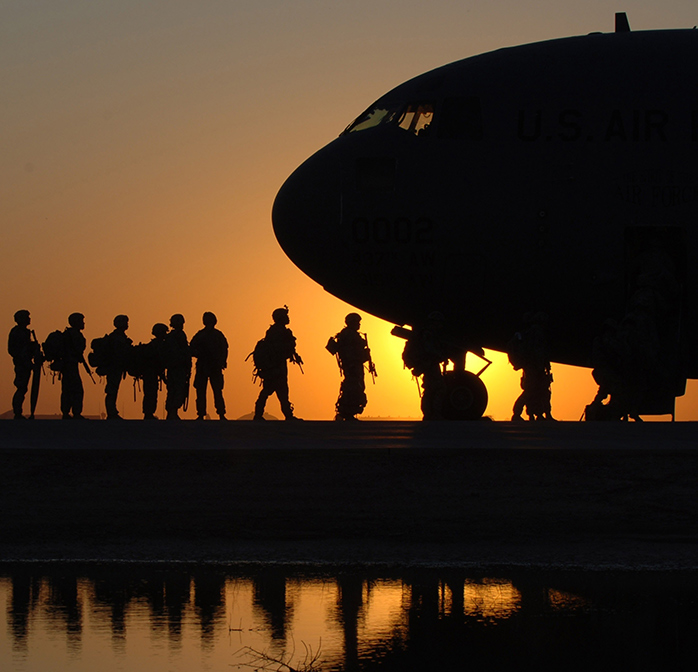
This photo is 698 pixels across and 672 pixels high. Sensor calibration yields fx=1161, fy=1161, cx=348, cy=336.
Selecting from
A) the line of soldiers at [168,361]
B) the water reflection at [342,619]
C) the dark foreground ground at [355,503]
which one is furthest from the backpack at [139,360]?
the water reflection at [342,619]

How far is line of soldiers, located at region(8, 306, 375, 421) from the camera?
19250 mm

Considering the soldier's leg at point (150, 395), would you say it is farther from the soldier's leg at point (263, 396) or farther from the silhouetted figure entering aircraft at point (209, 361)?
the soldier's leg at point (263, 396)

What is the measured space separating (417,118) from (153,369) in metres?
6.03

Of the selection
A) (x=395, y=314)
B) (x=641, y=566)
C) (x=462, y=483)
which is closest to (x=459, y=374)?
(x=395, y=314)

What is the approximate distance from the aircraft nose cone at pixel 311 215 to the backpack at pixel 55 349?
412cm

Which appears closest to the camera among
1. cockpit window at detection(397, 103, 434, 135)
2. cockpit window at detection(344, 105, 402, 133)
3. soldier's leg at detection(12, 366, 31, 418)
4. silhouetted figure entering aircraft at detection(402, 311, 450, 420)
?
cockpit window at detection(397, 103, 434, 135)

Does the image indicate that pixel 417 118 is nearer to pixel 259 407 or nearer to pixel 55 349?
pixel 259 407

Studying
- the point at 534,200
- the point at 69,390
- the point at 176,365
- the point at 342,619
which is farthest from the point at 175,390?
the point at 342,619

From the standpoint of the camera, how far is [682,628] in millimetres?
5961

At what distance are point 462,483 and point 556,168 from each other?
26.7 feet

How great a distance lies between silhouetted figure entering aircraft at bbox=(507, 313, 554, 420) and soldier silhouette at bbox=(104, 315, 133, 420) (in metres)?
6.37

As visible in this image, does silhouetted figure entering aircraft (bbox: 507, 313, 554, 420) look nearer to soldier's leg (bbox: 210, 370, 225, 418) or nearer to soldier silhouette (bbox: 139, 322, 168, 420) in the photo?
soldier's leg (bbox: 210, 370, 225, 418)

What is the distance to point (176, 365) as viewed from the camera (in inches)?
763

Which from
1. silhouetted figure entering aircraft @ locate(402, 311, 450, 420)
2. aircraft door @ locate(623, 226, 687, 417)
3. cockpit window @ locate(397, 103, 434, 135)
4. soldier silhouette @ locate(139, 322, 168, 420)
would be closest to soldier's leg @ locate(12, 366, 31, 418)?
soldier silhouette @ locate(139, 322, 168, 420)
